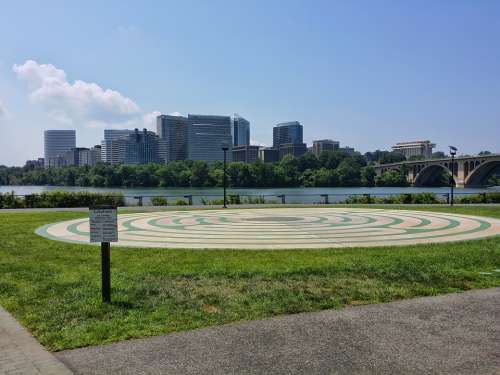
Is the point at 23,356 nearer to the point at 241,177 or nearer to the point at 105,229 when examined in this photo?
the point at 105,229

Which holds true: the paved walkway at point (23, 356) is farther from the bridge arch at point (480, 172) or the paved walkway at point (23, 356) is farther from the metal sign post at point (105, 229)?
the bridge arch at point (480, 172)

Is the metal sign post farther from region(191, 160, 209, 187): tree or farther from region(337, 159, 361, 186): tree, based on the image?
region(337, 159, 361, 186): tree

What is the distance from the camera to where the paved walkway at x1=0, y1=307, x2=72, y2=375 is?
4.06m

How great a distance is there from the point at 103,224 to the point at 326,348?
3614 mm

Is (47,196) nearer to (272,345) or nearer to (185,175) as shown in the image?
(272,345)

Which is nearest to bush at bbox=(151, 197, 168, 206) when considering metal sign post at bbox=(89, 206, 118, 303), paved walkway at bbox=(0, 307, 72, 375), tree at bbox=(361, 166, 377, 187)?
metal sign post at bbox=(89, 206, 118, 303)

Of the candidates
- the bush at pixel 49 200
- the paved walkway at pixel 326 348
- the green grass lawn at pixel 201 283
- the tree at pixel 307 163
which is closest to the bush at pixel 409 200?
the bush at pixel 49 200

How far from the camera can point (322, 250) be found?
35.6 feet

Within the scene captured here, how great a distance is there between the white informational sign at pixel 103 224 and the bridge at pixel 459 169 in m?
78.1

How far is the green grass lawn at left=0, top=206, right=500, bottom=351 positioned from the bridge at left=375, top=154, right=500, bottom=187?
7175cm

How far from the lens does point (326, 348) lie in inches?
183

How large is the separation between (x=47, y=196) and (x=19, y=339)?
1098 inches

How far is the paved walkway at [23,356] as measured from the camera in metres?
4.06

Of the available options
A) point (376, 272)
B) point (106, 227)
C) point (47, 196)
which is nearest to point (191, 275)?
point (106, 227)
